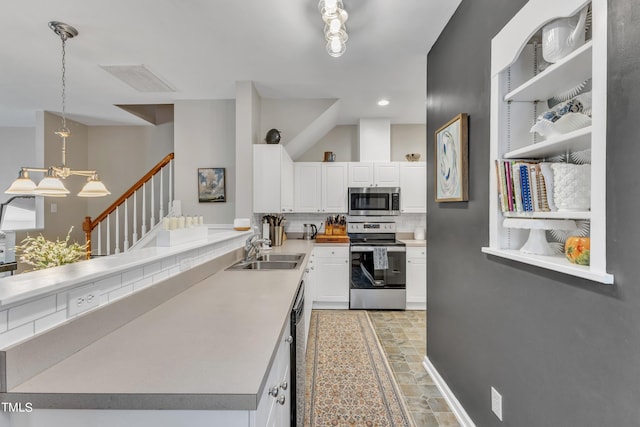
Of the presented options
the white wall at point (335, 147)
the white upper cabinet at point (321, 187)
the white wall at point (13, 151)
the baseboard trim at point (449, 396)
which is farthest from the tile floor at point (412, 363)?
the white wall at point (13, 151)

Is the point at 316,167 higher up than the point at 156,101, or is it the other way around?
the point at 156,101

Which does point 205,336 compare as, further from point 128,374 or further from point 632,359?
point 632,359

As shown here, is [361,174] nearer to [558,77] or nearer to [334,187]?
[334,187]

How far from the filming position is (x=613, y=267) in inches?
35.4

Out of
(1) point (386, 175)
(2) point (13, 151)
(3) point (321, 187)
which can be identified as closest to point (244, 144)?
(3) point (321, 187)

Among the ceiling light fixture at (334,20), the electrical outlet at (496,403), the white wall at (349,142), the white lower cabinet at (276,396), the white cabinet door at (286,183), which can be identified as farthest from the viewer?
the white wall at (349,142)

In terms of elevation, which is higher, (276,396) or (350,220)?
(350,220)

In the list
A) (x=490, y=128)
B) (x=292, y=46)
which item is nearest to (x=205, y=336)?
(x=490, y=128)

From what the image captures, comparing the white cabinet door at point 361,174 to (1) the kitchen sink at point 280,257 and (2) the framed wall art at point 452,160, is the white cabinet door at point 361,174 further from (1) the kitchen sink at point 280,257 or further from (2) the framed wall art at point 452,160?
(2) the framed wall art at point 452,160

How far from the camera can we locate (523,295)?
1.32 metres

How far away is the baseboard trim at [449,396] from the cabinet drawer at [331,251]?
5.43 feet

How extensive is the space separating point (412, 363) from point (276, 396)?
1.92 metres

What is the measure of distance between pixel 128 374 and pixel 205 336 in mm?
261

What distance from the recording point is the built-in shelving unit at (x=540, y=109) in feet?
3.04
